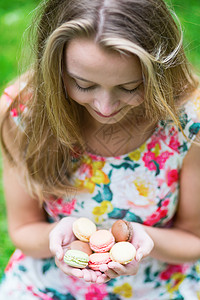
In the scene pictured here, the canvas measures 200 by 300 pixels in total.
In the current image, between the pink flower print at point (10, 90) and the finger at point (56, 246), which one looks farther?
the pink flower print at point (10, 90)

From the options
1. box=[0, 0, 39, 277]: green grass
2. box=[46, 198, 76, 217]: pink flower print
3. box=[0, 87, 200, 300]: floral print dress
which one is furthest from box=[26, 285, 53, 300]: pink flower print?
box=[0, 0, 39, 277]: green grass

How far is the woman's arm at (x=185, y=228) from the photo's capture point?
1406 millimetres

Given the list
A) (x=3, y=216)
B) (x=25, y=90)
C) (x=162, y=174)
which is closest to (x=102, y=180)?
(x=162, y=174)

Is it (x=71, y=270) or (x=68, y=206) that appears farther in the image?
(x=68, y=206)

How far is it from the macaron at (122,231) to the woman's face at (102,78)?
11.2 inches

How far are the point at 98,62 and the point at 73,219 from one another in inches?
20.2

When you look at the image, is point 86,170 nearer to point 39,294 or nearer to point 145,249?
point 145,249

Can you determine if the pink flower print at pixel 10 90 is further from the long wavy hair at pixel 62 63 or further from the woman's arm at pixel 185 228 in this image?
the woman's arm at pixel 185 228

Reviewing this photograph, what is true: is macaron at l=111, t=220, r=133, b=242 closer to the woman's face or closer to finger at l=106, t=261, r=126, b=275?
finger at l=106, t=261, r=126, b=275

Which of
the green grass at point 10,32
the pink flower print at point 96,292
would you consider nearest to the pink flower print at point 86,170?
the pink flower print at point 96,292

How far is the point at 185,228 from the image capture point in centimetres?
153

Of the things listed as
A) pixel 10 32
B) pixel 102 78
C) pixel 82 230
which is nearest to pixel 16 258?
pixel 82 230

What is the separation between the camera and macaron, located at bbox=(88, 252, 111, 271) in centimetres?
125

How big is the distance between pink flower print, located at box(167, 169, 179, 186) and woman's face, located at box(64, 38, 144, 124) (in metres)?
0.30
